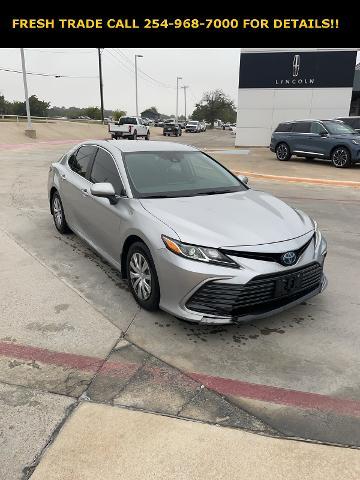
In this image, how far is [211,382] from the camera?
9.59 feet

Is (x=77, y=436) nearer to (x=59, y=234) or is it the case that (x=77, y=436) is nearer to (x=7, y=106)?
(x=59, y=234)

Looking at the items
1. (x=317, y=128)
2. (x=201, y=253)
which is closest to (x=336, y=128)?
(x=317, y=128)

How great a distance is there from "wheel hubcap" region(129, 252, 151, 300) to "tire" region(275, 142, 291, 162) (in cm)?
1381

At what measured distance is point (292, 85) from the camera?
22.6m

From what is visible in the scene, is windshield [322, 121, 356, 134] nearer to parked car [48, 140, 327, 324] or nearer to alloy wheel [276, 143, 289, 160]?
alloy wheel [276, 143, 289, 160]

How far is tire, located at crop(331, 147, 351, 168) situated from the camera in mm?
14156

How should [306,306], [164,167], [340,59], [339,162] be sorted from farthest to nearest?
[340,59]
[339,162]
[164,167]
[306,306]

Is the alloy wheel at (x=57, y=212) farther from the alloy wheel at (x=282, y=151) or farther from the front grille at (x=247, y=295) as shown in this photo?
the alloy wheel at (x=282, y=151)

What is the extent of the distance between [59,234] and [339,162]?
37.3 feet

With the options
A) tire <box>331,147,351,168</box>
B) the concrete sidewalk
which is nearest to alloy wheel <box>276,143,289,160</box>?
tire <box>331,147,351,168</box>

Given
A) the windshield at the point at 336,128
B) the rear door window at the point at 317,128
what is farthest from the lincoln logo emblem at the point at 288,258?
the rear door window at the point at 317,128

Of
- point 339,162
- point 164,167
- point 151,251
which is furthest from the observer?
point 339,162

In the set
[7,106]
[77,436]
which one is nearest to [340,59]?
[77,436]

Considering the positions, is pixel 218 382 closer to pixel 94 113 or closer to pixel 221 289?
Result: pixel 221 289
